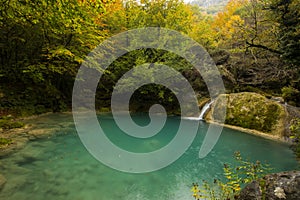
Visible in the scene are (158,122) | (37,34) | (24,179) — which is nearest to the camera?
(24,179)

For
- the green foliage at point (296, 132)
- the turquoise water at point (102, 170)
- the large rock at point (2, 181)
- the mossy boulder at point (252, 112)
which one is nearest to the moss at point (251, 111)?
the mossy boulder at point (252, 112)

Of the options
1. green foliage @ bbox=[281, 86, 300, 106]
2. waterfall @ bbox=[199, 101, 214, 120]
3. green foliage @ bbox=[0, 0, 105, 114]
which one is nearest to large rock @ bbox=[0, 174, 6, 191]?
green foliage @ bbox=[0, 0, 105, 114]

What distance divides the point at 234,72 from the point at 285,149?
9.73m

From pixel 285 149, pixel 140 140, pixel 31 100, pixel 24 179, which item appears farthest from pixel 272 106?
pixel 31 100

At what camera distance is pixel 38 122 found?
34.8ft

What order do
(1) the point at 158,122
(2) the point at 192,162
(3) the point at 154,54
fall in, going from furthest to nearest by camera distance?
(3) the point at 154,54
(1) the point at 158,122
(2) the point at 192,162

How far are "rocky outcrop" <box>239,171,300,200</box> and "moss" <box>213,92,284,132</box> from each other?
868 centimetres

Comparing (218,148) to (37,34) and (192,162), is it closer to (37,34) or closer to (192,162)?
(192,162)

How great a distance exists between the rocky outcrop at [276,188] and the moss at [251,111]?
28.5ft

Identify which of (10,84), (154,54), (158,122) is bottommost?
(158,122)

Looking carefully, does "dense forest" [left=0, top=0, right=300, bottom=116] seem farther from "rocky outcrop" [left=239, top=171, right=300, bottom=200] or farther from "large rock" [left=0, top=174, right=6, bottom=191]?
"rocky outcrop" [left=239, top=171, right=300, bottom=200]

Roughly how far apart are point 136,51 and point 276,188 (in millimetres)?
15119

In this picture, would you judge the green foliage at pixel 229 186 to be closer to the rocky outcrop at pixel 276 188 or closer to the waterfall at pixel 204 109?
the rocky outcrop at pixel 276 188

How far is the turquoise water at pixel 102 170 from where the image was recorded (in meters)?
4.59
